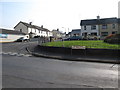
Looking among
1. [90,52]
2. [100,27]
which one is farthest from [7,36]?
[100,27]

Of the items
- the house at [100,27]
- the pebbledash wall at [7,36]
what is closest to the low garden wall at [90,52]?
the pebbledash wall at [7,36]

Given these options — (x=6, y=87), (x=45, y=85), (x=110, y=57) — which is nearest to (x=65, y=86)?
(x=45, y=85)

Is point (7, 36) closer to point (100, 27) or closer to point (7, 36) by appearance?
point (7, 36)

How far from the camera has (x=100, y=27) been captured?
157 feet

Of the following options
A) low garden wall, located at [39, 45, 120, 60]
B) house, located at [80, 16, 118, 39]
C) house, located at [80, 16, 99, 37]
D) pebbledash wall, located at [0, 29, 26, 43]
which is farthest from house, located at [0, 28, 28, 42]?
house, located at [80, 16, 118, 39]

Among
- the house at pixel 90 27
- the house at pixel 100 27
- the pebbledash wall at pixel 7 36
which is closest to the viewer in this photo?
the pebbledash wall at pixel 7 36

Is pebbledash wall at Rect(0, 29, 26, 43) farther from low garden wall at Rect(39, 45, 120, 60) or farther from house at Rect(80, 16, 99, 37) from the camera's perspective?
house at Rect(80, 16, 99, 37)

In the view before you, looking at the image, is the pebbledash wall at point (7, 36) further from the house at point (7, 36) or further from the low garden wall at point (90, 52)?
the low garden wall at point (90, 52)

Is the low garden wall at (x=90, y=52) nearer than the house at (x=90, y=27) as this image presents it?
Yes

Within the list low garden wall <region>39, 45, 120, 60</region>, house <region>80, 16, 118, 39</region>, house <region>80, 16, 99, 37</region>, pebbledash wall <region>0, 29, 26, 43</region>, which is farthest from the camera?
house <region>80, 16, 99, 37</region>

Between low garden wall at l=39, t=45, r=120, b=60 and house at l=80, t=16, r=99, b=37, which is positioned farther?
house at l=80, t=16, r=99, b=37

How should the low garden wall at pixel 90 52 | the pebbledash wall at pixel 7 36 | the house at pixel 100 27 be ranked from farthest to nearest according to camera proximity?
the house at pixel 100 27 → the pebbledash wall at pixel 7 36 → the low garden wall at pixel 90 52

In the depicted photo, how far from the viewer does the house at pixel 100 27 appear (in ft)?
153

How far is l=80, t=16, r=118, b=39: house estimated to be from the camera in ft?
153
